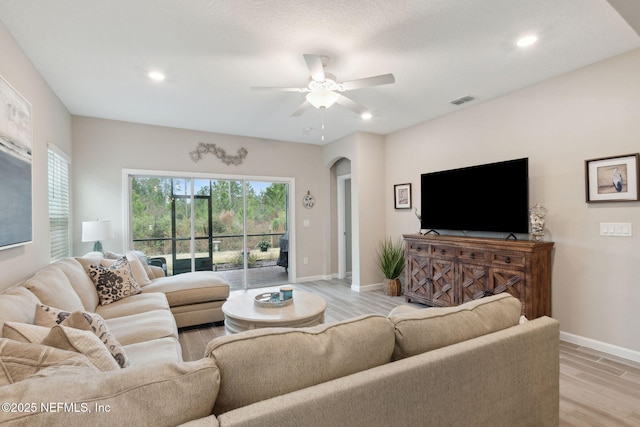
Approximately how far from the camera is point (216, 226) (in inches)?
201

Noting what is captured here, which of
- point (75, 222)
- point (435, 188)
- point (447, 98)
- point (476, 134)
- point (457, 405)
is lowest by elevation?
point (457, 405)

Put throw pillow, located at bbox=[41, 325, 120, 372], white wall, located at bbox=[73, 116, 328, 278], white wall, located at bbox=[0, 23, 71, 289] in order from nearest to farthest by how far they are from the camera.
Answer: throw pillow, located at bbox=[41, 325, 120, 372] < white wall, located at bbox=[0, 23, 71, 289] < white wall, located at bbox=[73, 116, 328, 278]

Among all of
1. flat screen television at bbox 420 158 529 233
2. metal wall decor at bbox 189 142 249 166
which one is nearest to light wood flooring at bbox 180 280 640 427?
flat screen television at bbox 420 158 529 233

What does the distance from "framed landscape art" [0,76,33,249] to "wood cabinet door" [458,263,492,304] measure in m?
4.17

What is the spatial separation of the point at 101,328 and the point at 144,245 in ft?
11.7

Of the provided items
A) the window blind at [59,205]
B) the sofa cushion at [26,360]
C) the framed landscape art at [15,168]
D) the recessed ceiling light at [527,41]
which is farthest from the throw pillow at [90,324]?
the recessed ceiling light at [527,41]

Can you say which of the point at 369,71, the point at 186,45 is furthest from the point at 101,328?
the point at 369,71

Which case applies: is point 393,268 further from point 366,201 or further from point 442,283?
point 366,201

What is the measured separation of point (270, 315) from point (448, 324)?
5.07ft

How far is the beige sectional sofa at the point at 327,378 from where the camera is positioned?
0.74 m

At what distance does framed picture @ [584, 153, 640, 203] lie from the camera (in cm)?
255

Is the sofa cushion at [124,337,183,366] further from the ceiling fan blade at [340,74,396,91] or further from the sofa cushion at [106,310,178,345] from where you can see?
the ceiling fan blade at [340,74,396,91]

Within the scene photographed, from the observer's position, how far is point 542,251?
3002 millimetres

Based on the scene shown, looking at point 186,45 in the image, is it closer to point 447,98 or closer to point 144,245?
point 447,98
